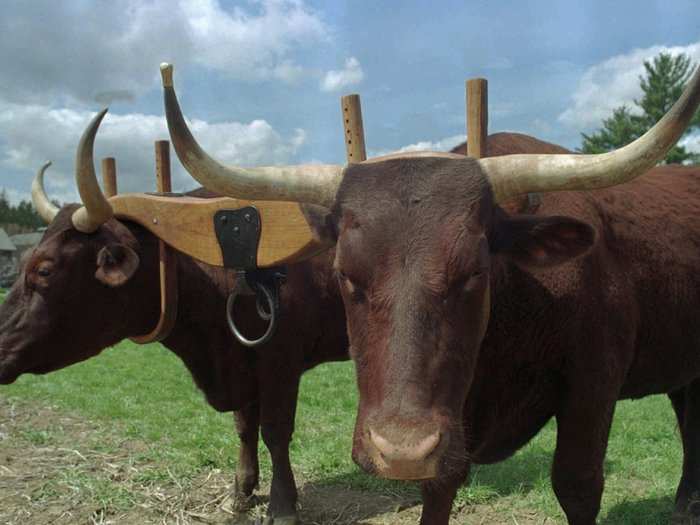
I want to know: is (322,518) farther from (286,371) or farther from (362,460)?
(362,460)

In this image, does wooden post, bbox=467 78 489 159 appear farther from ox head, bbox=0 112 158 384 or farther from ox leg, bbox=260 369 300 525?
ox head, bbox=0 112 158 384

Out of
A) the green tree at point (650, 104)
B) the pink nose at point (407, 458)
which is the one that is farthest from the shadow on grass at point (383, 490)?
the green tree at point (650, 104)

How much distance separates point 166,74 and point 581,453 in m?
2.23

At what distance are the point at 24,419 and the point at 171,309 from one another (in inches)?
175

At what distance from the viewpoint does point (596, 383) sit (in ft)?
9.10

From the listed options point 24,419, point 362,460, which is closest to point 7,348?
point 362,460

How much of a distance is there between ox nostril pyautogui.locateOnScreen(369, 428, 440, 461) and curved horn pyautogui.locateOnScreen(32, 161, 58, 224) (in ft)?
10.3

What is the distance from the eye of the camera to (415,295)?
2.03m

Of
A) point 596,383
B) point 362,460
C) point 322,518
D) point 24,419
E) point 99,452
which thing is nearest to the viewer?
point 362,460

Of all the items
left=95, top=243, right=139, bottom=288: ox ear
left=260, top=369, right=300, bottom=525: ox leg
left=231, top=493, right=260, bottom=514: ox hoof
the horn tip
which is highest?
the horn tip

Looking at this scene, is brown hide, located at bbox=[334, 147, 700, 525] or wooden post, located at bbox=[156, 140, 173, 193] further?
wooden post, located at bbox=[156, 140, 173, 193]

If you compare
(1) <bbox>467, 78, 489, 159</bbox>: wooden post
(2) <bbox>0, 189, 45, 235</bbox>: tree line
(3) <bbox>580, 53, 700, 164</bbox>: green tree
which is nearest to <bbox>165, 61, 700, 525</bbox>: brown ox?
(1) <bbox>467, 78, 489, 159</bbox>: wooden post

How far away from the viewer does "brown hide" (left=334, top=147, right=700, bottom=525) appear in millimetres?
1986

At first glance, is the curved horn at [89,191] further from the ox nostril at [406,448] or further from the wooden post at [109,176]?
the ox nostril at [406,448]
